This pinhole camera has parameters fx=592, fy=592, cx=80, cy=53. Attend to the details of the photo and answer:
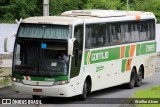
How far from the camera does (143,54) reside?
2645 cm

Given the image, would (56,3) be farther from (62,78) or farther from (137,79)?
(62,78)

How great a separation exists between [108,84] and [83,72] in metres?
2.88

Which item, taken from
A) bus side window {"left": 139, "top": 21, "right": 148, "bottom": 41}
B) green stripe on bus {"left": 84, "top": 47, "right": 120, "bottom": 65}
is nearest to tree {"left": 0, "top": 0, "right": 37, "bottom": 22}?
bus side window {"left": 139, "top": 21, "right": 148, "bottom": 41}

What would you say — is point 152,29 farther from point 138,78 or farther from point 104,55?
point 104,55

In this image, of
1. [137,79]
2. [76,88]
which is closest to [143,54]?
[137,79]

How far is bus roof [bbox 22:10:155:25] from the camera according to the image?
19.6 meters

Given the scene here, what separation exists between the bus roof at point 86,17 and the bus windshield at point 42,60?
800 mm

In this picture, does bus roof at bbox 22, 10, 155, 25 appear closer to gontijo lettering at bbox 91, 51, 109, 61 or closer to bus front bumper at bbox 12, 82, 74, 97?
gontijo lettering at bbox 91, 51, 109, 61

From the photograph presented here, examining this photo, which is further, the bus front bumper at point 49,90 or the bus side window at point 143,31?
the bus side window at point 143,31

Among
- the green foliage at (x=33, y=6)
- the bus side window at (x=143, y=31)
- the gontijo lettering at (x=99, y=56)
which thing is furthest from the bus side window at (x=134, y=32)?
the green foliage at (x=33, y=6)

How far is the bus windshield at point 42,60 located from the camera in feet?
62.2

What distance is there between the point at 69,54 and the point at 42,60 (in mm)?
958

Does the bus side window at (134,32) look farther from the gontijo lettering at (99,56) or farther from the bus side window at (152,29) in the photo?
the gontijo lettering at (99,56)

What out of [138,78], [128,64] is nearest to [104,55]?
[128,64]
